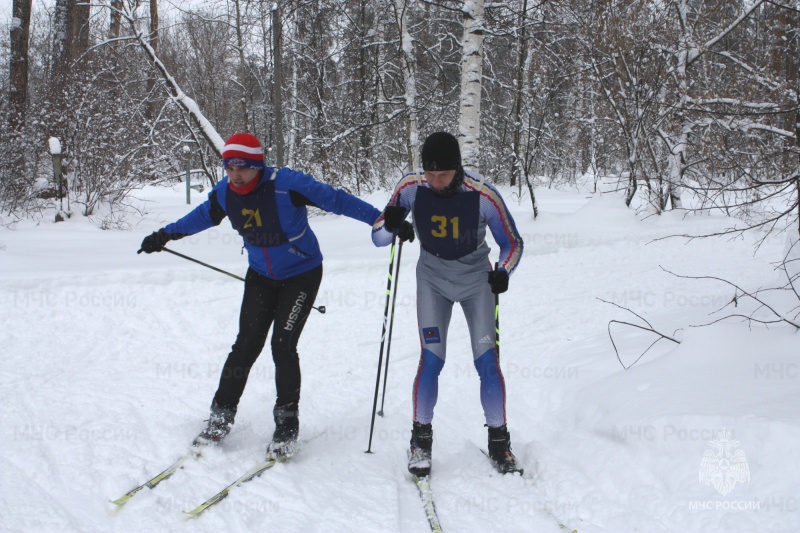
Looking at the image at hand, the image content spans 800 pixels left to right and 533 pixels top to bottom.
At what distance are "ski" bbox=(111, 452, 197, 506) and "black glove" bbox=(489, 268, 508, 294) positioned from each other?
1.97 m

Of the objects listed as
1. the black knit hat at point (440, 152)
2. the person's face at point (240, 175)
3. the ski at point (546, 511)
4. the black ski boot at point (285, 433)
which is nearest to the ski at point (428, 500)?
the ski at point (546, 511)

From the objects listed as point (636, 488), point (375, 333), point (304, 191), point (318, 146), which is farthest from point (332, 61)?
point (636, 488)

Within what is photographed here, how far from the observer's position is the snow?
108 inches

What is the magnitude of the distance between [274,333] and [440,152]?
1.50 metres

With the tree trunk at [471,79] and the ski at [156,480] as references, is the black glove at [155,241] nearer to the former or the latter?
the ski at [156,480]

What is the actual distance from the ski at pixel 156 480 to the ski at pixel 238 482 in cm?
31

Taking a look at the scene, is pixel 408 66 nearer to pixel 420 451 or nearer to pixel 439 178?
pixel 439 178

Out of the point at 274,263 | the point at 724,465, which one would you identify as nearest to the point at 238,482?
the point at 274,263

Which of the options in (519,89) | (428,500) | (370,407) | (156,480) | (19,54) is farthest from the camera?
(519,89)

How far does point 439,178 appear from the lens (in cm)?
322

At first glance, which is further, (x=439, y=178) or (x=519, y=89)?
(x=519, y=89)

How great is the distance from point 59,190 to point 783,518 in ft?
36.6

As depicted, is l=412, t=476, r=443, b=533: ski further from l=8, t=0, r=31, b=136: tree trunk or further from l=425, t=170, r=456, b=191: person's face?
l=8, t=0, r=31, b=136: tree trunk

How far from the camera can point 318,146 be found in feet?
50.1
